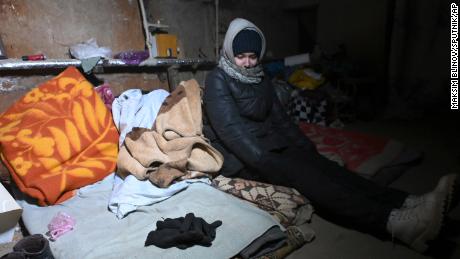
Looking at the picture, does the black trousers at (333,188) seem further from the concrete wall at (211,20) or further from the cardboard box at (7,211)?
the concrete wall at (211,20)

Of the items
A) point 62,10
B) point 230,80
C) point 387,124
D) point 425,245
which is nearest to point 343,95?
point 387,124

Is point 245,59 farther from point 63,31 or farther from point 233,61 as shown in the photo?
point 63,31

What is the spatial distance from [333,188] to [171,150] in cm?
99

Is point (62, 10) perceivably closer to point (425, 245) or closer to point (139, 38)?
point (139, 38)

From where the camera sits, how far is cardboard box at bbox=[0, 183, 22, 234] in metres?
1.51

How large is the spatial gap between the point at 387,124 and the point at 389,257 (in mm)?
2495

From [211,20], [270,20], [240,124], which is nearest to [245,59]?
[240,124]

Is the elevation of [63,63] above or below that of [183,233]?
above

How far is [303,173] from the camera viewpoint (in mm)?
1599

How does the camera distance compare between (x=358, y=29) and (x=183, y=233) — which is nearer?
(x=183, y=233)

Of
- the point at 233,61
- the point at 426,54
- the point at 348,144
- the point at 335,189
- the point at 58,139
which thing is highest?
the point at 233,61

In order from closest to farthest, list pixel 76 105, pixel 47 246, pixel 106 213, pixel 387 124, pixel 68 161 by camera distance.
Result: pixel 47 246 → pixel 106 213 → pixel 68 161 → pixel 76 105 → pixel 387 124

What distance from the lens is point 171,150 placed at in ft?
5.92

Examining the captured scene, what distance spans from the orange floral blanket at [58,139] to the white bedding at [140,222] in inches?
4.5
